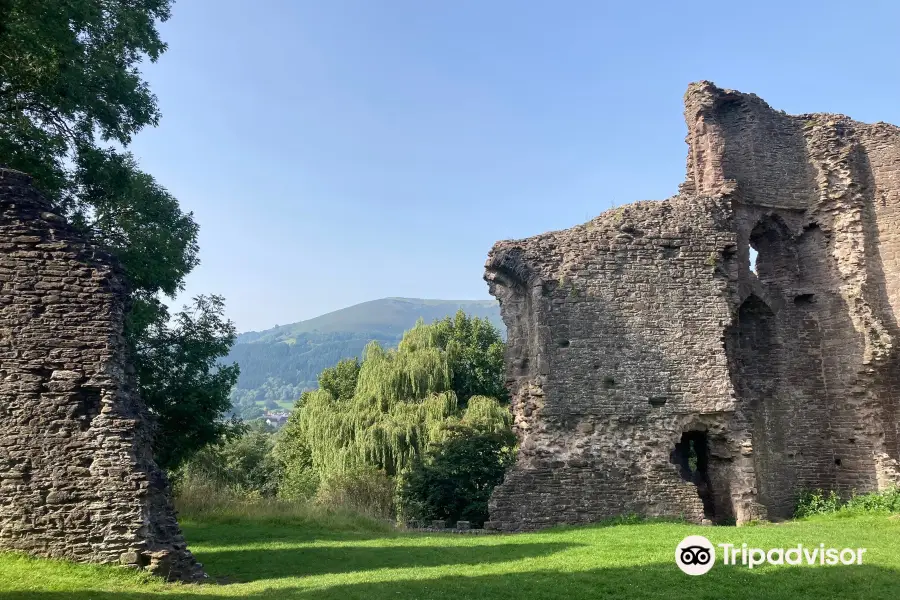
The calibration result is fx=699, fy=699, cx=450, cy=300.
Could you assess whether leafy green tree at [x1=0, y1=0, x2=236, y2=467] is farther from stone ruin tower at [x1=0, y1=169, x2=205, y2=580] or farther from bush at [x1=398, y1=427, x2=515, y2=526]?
bush at [x1=398, y1=427, x2=515, y2=526]

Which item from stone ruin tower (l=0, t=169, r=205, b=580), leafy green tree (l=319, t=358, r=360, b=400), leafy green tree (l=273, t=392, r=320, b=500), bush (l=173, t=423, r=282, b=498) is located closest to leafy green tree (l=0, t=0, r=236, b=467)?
stone ruin tower (l=0, t=169, r=205, b=580)

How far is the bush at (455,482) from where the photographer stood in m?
21.0

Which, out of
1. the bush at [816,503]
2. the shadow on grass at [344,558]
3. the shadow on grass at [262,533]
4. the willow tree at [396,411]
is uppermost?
the willow tree at [396,411]

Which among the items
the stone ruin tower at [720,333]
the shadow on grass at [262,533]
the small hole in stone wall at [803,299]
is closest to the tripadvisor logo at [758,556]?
the stone ruin tower at [720,333]

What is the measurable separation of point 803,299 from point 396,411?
14.6 m

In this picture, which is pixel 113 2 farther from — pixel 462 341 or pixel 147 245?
pixel 462 341

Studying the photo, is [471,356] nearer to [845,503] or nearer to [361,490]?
[361,490]

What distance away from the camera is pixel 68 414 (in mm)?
8492

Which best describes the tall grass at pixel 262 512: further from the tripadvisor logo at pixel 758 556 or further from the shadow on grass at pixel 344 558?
the tripadvisor logo at pixel 758 556

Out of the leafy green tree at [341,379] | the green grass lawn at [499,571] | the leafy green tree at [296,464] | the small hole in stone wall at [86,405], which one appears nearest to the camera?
the green grass lawn at [499,571]

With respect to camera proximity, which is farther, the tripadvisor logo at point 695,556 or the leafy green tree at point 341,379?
the leafy green tree at point 341,379

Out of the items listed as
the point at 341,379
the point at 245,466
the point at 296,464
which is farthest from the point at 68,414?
the point at 245,466

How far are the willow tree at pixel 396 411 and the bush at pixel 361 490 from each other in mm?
1310

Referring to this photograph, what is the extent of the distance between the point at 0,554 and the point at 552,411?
9109mm
